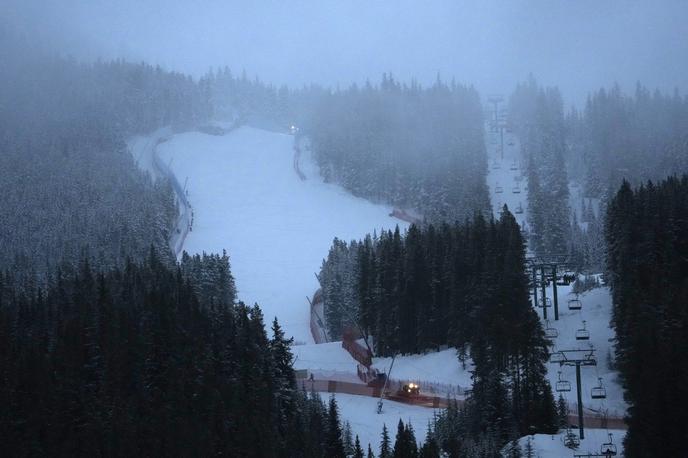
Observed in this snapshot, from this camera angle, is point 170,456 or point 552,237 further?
point 552,237

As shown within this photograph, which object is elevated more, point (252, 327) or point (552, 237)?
point (552, 237)

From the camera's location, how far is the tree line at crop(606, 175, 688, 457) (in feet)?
135

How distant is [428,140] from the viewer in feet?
517

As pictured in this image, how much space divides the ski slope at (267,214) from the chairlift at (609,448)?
153 ft

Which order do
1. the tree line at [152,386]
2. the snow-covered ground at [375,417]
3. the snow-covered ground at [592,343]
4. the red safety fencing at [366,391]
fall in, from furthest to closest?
the red safety fencing at [366,391] → the snow-covered ground at [375,417] → the snow-covered ground at [592,343] → the tree line at [152,386]

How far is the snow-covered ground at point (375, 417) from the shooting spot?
56906 mm

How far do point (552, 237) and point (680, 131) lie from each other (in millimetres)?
43605

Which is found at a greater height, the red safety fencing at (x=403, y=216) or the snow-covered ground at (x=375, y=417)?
the red safety fencing at (x=403, y=216)

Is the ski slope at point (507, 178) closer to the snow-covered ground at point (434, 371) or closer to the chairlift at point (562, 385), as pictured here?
the snow-covered ground at point (434, 371)

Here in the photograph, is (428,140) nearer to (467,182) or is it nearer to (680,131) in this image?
(467,182)

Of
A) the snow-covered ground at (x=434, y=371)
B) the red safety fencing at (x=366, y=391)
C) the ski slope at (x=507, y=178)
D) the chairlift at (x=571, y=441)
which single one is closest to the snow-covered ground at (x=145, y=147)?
the ski slope at (x=507, y=178)

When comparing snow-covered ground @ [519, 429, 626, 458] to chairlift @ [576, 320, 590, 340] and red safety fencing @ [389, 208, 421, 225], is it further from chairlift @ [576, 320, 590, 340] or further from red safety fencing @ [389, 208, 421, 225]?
red safety fencing @ [389, 208, 421, 225]

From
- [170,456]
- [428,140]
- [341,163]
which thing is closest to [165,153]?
[341,163]

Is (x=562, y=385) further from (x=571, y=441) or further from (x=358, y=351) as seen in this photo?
(x=358, y=351)
